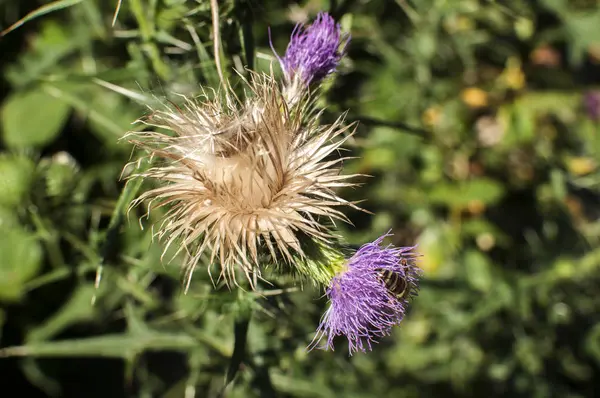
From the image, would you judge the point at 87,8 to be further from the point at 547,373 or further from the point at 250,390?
the point at 547,373

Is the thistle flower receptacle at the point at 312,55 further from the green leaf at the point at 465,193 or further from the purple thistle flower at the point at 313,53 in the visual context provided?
the green leaf at the point at 465,193

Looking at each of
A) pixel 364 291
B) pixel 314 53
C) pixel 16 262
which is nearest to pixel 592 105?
pixel 314 53

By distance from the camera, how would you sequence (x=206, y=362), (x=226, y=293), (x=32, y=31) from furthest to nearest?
(x=32, y=31) → (x=206, y=362) → (x=226, y=293)

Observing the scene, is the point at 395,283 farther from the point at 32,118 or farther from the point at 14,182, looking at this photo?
the point at 32,118

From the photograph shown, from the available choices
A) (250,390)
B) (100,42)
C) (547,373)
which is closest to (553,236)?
(547,373)

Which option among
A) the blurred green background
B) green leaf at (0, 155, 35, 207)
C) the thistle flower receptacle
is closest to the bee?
the blurred green background

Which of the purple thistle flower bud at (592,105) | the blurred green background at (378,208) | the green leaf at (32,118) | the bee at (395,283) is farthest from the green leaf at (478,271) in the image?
the green leaf at (32,118)
